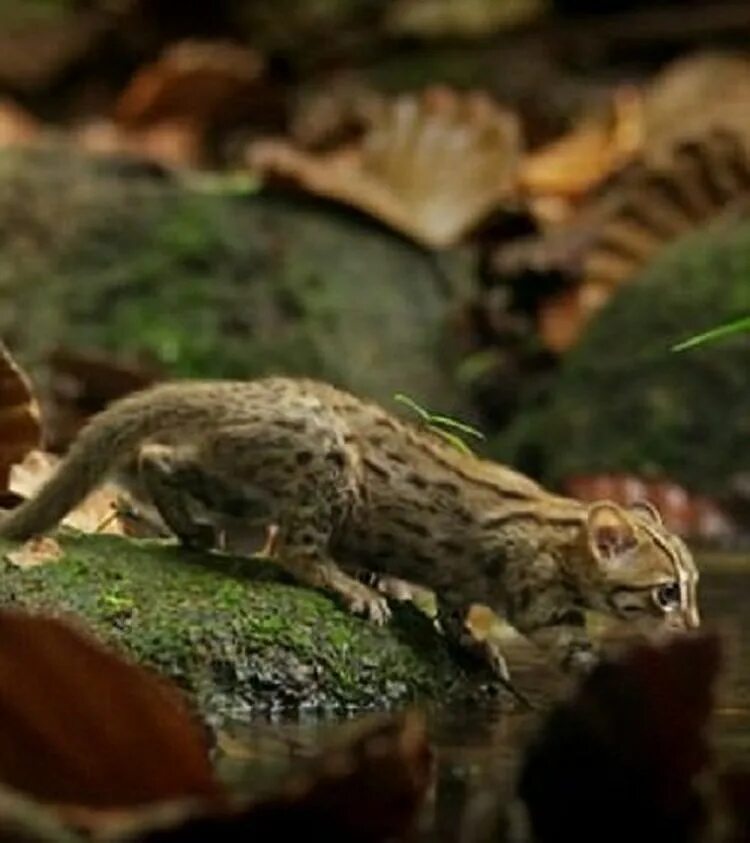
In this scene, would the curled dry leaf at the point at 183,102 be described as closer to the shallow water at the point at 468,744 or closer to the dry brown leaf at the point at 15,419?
the dry brown leaf at the point at 15,419

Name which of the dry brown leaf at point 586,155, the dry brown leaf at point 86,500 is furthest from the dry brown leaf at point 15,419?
the dry brown leaf at point 586,155

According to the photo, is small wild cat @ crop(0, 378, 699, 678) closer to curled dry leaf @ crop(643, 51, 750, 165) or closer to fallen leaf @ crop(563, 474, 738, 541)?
fallen leaf @ crop(563, 474, 738, 541)

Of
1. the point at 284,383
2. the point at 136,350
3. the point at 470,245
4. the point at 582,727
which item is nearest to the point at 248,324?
the point at 136,350

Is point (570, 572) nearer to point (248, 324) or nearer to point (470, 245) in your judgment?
point (248, 324)

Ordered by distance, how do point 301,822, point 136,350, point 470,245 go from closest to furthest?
point 301,822, point 136,350, point 470,245

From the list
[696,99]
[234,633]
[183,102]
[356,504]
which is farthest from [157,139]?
[234,633]

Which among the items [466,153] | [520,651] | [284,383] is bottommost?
[520,651]

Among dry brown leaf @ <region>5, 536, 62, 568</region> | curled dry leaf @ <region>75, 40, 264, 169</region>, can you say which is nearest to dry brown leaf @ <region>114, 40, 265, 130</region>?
curled dry leaf @ <region>75, 40, 264, 169</region>
